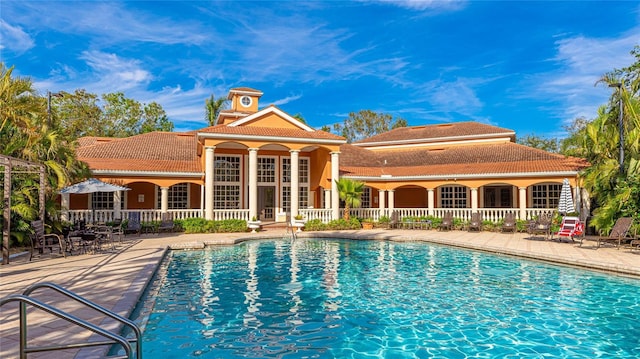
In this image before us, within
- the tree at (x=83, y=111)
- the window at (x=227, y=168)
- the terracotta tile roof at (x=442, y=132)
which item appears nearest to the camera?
the window at (x=227, y=168)

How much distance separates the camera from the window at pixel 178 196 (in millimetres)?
26480

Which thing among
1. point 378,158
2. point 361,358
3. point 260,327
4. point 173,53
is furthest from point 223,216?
point 361,358

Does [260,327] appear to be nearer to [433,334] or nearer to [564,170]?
[433,334]

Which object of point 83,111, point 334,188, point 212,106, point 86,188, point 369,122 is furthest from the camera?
point 369,122

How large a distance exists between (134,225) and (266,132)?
8.83m

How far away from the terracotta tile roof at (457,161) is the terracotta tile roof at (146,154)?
11303 mm

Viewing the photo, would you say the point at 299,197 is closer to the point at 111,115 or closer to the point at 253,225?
the point at 253,225

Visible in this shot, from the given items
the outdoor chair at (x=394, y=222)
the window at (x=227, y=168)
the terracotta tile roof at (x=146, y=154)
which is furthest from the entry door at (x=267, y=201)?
the outdoor chair at (x=394, y=222)

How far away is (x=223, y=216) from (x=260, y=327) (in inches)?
673

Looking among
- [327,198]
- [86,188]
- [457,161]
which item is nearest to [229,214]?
[327,198]

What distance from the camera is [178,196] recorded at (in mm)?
26766

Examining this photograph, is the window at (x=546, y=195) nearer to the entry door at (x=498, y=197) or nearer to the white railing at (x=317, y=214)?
the entry door at (x=498, y=197)

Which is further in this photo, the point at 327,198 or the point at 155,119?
the point at 155,119

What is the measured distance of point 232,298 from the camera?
893 cm
